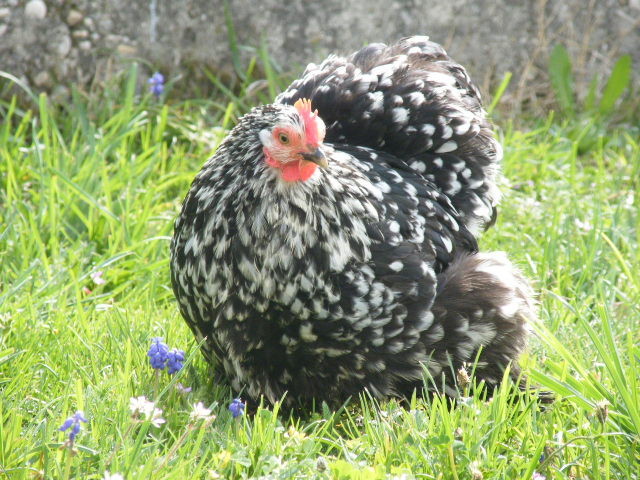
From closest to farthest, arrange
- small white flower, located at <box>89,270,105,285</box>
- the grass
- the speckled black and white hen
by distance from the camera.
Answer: the grass < the speckled black and white hen < small white flower, located at <box>89,270,105,285</box>

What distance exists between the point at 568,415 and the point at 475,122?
132cm

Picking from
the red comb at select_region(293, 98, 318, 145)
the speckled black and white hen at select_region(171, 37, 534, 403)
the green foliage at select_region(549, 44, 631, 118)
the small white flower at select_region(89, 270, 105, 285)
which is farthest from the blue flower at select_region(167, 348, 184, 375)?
the green foliage at select_region(549, 44, 631, 118)

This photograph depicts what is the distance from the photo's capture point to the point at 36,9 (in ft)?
13.4

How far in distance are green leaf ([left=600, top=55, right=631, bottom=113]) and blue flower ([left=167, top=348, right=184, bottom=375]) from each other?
383cm

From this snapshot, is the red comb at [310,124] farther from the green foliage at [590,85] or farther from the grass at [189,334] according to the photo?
the green foliage at [590,85]

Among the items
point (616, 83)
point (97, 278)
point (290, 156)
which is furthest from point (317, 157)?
point (616, 83)

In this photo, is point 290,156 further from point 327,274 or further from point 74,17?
point 74,17

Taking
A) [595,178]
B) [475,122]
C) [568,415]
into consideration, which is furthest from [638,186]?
[568,415]

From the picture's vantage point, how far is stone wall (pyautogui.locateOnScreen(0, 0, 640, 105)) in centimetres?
416

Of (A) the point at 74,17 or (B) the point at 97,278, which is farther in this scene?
(A) the point at 74,17

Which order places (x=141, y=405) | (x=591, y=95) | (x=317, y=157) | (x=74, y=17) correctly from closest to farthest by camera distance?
(x=141, y=405) < (x=317, y=157) < (x=74, y=17) < (x=591, y=95)

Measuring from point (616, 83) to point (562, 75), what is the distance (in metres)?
0.38

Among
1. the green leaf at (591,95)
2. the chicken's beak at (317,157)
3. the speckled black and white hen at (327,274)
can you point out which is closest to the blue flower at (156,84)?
the speckled black and white hen at (327,274)

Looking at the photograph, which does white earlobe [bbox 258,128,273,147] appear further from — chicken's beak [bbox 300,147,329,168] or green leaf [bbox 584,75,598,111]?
green leaf [bbox 584,75,598,111]
